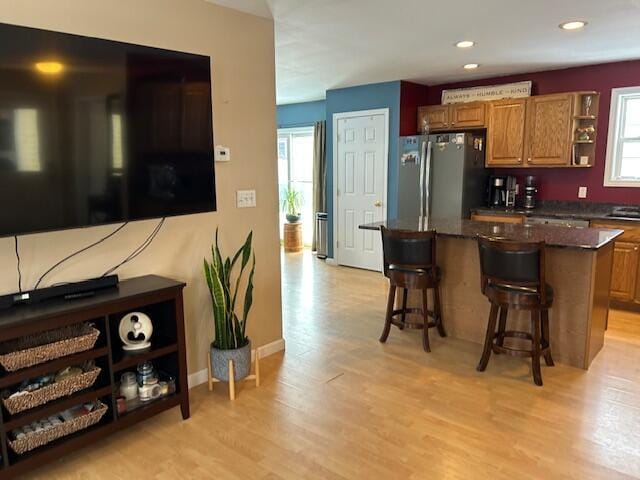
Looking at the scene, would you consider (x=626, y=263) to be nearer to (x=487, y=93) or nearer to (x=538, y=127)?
(x=538, y=127)

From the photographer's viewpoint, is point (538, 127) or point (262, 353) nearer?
point (262, 353)

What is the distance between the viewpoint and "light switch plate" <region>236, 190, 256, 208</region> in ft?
10.3

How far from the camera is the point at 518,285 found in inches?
117

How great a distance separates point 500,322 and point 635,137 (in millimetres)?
2955

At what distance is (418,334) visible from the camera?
388cm

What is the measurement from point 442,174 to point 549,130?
118 cm

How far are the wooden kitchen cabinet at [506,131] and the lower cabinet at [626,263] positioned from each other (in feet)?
3.86

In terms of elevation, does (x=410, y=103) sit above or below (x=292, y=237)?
above

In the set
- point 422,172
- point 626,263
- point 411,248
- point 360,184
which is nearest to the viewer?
point 411,248

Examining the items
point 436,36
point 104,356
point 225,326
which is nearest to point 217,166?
point 225,326

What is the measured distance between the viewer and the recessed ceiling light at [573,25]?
3349 mm

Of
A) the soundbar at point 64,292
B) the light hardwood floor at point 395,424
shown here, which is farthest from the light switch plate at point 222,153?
the light hardwood floor at point 395,424

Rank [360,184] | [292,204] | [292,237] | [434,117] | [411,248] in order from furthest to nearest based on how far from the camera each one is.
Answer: [292,204]
[292,237]
[360,184]
[434,117]
[411,248]

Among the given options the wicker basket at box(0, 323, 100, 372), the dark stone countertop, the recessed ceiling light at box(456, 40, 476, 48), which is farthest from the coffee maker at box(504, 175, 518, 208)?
the wicker basket at box(0, 323, 100, 372)
